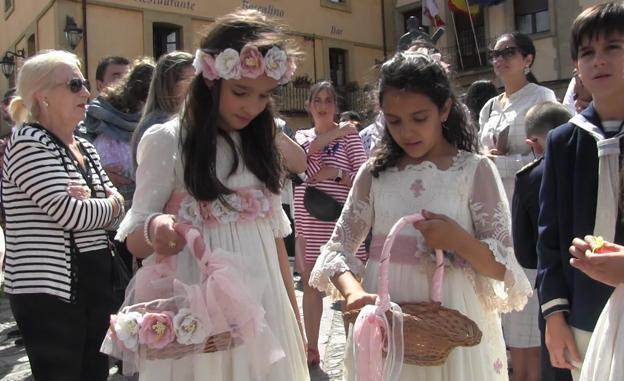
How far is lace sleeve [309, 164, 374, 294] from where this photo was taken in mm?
2223

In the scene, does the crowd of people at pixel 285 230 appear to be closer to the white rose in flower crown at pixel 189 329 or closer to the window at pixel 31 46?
the white rose in flower crown at pixel 189 329

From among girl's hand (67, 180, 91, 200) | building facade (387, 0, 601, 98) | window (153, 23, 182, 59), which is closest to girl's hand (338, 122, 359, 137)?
girl's hand (67, 180, 91, 200)

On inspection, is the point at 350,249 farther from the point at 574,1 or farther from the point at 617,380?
the point at 574,1

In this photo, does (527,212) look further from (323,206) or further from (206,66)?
(323,206)

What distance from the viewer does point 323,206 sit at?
4438 millimetres

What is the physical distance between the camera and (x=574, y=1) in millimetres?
16891

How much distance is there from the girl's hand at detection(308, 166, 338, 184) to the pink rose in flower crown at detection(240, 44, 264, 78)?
8.08 feet

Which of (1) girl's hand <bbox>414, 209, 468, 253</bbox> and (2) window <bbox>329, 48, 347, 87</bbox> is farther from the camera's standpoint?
(2) window <bbox>329, 48, 347, 87</bbox>

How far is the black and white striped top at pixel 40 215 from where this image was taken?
104 inches

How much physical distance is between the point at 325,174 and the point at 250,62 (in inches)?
97.7

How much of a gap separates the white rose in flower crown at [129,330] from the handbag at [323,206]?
271 centimetres

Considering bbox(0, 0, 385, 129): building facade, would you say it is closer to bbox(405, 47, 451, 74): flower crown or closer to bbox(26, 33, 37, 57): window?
bbox(26, 33, 37, 57): window

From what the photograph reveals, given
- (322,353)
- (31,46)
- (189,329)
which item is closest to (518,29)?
(31,46)

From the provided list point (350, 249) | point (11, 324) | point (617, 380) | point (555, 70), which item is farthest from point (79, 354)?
point (555, 70)
